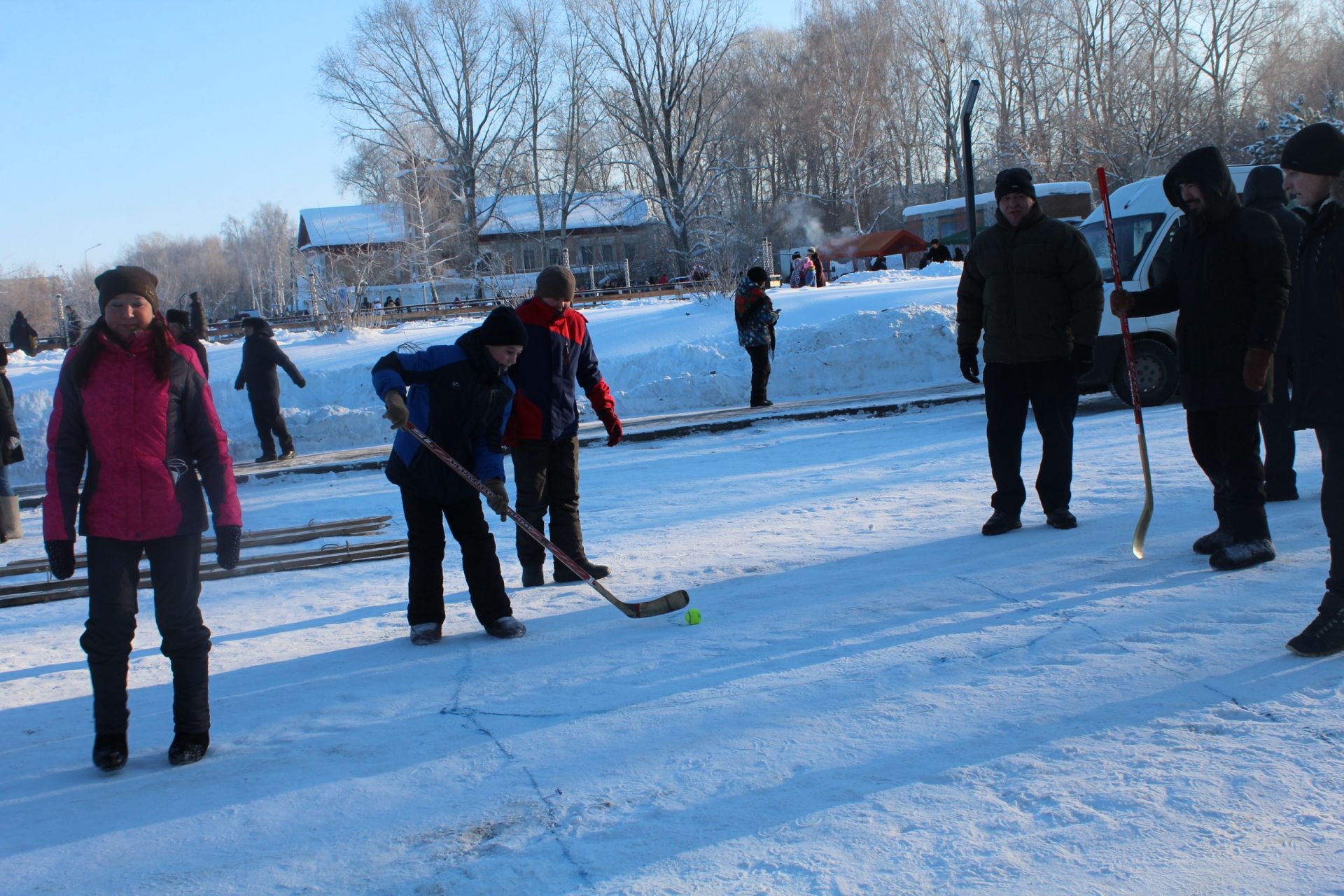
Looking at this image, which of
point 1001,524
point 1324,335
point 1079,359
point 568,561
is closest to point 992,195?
point 1079,359

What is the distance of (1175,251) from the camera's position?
525 cm

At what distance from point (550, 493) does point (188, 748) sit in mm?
2691

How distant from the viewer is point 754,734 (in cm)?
357

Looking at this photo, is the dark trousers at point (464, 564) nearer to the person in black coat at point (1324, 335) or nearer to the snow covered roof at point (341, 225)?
the person in black coat at point (1324, 335)

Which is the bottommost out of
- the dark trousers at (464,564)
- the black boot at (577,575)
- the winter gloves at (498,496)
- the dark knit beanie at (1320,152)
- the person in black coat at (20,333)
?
the black boot at (577,575)

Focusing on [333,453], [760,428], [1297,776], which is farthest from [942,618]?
[333,453]

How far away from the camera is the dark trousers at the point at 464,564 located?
197 inches

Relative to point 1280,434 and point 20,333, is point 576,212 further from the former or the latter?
point 1280,434

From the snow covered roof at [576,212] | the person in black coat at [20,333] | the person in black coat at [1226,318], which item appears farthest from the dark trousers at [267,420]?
the snow covered roof at [576,212]

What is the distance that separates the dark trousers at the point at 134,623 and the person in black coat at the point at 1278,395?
5.29 metres

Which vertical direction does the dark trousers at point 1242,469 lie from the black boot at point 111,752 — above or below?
above

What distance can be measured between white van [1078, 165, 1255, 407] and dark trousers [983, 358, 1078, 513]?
16.7 feet

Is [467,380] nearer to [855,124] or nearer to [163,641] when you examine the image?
[163,641]

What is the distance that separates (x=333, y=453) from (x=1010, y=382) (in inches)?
392
